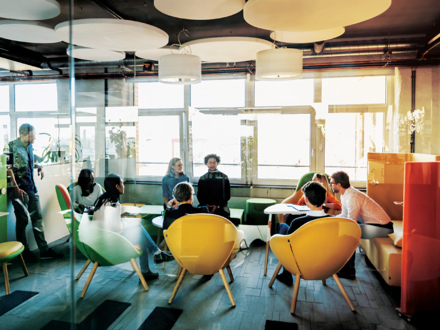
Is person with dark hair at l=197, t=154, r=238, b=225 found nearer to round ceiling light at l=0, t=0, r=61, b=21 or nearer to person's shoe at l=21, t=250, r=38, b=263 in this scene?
person's shoe at l=21, t=250, r=38, b=263

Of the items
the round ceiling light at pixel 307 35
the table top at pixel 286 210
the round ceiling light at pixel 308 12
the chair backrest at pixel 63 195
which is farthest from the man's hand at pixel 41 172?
the round ceiling light at pixel 308 12

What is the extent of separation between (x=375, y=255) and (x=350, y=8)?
9.21 feet

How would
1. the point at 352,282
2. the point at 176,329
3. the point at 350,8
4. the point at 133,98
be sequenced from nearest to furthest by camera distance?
the point at 350,8
the point at 176,329
the point at 133,98
the point at 352,282

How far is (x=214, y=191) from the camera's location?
4.88 m

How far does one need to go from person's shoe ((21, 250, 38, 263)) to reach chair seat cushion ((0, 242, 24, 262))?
169 mm

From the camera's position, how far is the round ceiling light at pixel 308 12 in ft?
8.27

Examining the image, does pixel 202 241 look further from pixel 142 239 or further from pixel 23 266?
pixel 23 266

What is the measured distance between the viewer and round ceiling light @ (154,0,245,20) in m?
2.86

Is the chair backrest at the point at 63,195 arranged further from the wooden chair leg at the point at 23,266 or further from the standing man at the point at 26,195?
the wooden chair leg at the point at 23,266

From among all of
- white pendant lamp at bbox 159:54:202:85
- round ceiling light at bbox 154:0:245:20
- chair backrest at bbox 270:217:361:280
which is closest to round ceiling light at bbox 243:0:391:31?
round ceiling light at bbox 154:0:245:20

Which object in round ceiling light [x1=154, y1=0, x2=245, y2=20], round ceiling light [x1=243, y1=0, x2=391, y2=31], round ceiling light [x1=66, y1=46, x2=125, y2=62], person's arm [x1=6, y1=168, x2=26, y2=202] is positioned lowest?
person's arm [x1=6, y1=168, x2=26, y2=202]

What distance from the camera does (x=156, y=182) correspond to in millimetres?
4332

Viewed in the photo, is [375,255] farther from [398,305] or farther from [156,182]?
[156,182]

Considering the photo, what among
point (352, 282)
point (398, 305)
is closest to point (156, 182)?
point (352, 282)
